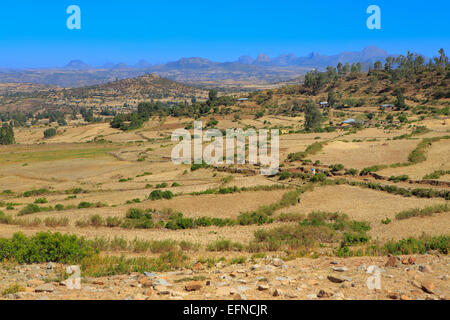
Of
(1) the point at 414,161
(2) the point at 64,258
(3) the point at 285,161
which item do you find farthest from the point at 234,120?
(2) the point at 64,258

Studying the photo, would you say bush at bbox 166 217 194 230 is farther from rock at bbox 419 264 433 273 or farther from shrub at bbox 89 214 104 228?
rock at bbox 419 264 433 273

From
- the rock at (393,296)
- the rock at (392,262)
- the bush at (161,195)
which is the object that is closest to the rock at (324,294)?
the rock at (393,296)

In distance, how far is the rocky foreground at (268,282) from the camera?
23.9 feet

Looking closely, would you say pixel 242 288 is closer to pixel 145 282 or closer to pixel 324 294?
pixel 324 294

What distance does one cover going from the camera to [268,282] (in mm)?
8211

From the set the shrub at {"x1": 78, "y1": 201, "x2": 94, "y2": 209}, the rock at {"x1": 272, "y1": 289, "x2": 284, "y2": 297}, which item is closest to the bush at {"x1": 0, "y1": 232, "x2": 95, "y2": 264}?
the rock at {"x1": 272, "y1": 289, "x2": 284, "y2": 297}

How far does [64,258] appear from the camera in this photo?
1109cm

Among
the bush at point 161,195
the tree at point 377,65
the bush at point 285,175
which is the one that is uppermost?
the tree at point 377,65

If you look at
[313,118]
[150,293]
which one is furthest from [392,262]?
[313,118]

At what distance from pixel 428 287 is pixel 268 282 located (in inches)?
129

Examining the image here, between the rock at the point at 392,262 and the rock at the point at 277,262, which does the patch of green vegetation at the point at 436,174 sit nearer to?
the rock at the point at 392,262
